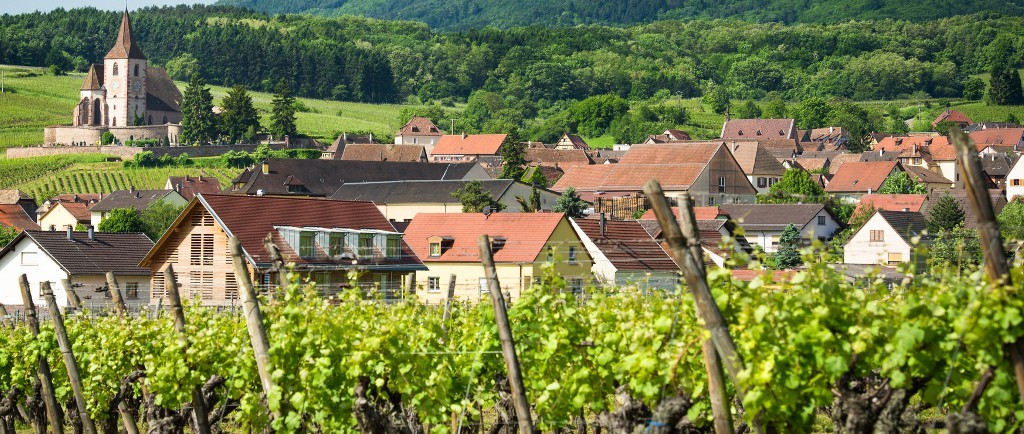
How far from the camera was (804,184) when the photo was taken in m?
99.3

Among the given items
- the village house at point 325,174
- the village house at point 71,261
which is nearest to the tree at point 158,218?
the village house at point 325,174

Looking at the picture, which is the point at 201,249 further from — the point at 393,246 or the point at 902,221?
the point at 902,221

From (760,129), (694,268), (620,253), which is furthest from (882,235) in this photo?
(760,129)

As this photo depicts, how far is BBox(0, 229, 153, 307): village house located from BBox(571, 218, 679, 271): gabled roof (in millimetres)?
14458

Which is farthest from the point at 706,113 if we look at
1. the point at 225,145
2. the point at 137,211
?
the point at 137,211

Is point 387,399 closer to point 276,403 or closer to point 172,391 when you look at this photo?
point 276,403

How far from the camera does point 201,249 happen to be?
39781 mm

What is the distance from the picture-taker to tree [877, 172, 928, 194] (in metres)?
99.2

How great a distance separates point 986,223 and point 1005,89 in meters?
191

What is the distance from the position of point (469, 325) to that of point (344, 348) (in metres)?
3.44

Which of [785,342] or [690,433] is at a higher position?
[785,342]

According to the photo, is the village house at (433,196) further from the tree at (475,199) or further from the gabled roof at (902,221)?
the gabled roof at (902,221)

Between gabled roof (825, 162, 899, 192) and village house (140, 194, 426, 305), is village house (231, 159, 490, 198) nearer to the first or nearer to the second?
gabled roof (825, 162, 899, 192)

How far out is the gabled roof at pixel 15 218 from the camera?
279 feet
